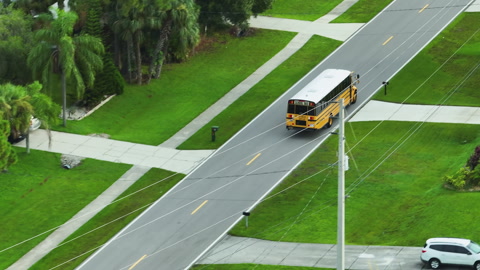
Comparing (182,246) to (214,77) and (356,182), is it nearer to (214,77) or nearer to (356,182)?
(356,182)

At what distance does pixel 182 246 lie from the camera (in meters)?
68.6

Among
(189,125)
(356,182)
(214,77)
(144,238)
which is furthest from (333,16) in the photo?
(144,238)

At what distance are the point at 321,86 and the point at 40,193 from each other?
22809mm

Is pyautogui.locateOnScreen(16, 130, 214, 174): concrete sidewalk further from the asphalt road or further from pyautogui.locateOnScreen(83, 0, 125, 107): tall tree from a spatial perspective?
pyautogui.locateOnScreen(83, 0, 125, 107): tall tree

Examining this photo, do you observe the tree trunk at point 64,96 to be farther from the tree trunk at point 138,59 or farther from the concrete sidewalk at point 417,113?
the concrete sidewalk at point 417,113

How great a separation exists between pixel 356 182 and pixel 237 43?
1249 inches

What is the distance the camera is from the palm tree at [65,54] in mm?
84062

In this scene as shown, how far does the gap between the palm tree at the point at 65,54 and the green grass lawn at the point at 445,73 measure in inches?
917

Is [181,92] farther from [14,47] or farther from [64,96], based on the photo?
[14,47]

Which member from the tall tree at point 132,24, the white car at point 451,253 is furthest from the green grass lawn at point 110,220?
the white car at point 451,253

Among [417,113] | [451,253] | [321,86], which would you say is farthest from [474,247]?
[417,113]

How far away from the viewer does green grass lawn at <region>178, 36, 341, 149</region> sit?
85.1 metres

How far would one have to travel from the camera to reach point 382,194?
240ft

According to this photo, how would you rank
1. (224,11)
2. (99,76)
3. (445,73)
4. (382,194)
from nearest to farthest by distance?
(382,194) < (99,76) < (445,73) < (224,11)
